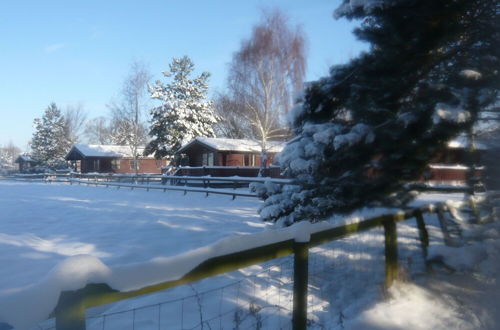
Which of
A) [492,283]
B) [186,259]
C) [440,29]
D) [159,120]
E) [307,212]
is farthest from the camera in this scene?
[159,120]

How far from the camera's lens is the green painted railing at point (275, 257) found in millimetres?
1595

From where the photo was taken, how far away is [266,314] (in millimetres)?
4168

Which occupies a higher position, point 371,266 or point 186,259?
point 186,259

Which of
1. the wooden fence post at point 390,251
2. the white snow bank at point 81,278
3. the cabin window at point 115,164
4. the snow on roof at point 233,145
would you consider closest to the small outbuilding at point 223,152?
the snow on roof at point 233,145

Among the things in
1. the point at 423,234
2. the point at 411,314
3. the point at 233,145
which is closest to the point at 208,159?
the point at 233,145

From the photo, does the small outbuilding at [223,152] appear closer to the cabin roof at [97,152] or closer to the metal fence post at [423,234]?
the cabin roof at [97,152]

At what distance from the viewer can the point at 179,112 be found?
119 feet

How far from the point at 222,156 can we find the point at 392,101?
26626 mm

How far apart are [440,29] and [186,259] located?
3989 mm

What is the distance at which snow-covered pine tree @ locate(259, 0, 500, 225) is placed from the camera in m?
4.00

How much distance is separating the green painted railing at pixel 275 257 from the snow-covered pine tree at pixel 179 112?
33.1 m

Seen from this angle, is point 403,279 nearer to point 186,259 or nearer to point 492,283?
point 492,283

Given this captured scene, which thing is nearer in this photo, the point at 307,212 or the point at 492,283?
the point at 492,283

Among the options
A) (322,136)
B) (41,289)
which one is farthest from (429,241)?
(41,289)
